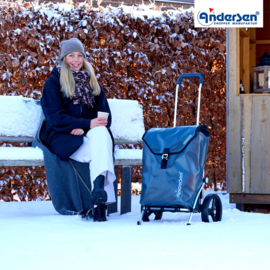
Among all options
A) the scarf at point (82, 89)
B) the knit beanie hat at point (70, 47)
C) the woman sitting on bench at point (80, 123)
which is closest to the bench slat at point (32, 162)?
the woman sitting on bench at point (80, 123)

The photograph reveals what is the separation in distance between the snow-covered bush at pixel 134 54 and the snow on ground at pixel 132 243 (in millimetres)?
2041

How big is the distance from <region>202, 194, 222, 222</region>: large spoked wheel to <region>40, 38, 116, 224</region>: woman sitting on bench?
0.65 meters

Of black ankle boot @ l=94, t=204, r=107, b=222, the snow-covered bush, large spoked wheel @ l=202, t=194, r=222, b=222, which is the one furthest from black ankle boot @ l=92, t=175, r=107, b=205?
the snow-covered bush

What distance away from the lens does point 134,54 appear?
534 centimetres

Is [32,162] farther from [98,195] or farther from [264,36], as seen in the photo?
[264,36]

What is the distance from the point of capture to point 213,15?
542 cm

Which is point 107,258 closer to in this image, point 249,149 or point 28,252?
point 28,252

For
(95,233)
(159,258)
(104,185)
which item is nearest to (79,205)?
(104,185)

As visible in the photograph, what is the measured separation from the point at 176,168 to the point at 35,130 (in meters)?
1.41

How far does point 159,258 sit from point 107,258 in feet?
0.76

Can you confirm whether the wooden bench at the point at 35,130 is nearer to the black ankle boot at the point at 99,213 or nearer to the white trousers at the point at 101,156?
the white trousers at the point at 101,156

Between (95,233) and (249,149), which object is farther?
(249,149)

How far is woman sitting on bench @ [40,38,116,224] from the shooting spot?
3338 millimetres

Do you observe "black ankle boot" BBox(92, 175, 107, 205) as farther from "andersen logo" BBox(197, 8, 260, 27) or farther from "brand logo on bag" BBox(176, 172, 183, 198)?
"andersen logo" BBox(197, 8, 260, 27)
